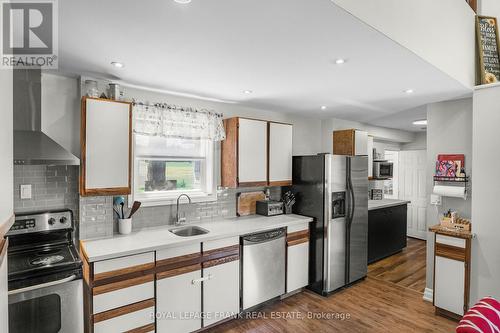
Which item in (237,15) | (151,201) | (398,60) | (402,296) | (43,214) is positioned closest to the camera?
(237,15)

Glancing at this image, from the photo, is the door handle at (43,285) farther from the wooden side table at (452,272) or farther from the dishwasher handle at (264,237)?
the wooden side table at (452,272)

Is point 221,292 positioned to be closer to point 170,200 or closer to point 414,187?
point 170,200

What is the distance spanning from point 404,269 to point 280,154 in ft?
8.75

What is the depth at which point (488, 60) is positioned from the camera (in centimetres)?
296

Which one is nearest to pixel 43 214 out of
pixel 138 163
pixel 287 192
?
pixel 138 163

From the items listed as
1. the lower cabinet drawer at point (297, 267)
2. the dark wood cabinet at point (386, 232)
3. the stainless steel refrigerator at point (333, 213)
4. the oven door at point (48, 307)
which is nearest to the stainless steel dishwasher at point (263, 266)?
the lower cabinet drawer at point (297, 267)

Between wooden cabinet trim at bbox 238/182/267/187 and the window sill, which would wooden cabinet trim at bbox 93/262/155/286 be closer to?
the window sill

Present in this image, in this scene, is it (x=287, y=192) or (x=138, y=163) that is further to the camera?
(x=287, y=192)

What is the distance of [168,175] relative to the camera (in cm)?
311

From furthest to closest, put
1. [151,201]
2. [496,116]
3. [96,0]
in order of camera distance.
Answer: [151,201] < [496,116] < [96,0]

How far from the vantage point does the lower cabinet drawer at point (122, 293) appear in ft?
6.64

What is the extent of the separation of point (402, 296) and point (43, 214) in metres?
3.89

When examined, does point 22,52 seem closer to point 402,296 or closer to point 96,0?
point 96,0

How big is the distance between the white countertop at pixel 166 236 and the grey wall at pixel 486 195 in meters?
1.71
